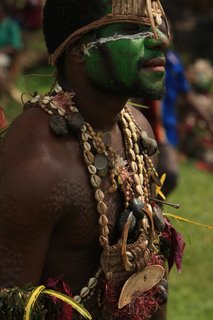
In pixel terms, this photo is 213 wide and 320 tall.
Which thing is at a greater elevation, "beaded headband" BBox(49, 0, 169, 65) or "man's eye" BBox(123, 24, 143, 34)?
"beaded headband" BBox(49, 0, 169, 65)

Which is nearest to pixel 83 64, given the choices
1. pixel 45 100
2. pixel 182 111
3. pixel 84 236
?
pixel 45 100

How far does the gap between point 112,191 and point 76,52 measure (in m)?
0.49

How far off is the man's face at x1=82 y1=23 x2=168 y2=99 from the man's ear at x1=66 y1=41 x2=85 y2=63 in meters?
0.03

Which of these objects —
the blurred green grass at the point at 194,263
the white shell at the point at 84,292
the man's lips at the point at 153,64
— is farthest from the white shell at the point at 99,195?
the blurred green grass at the point at 194,263

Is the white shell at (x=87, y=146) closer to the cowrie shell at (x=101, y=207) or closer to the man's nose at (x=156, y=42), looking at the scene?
the cowrie shell at (x=101, y=207)

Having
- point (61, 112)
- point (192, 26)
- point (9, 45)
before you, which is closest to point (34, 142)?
point (61, 112)

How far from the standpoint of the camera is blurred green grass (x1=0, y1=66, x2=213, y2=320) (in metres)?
5.71

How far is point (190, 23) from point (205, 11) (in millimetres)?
576

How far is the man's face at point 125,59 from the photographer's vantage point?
2857 millimetres

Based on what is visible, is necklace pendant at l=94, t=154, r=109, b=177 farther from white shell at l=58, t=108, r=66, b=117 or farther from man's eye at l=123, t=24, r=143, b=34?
man's eye at l=123, t=24, r=143, b=34

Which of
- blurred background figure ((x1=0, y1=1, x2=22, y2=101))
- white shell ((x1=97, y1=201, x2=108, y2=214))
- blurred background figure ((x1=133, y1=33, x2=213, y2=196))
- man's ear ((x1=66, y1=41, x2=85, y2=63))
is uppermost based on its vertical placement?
man's ear ((x1=66, y1=41, x2=85, y2=63))

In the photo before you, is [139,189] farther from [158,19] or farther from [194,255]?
[194,255]

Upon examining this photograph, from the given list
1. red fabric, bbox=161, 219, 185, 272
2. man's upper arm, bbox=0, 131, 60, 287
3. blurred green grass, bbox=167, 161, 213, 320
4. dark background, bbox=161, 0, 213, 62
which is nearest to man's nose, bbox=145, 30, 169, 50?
man's upper arm, bbox=0, 131, 60, 287

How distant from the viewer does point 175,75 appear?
648 cm
